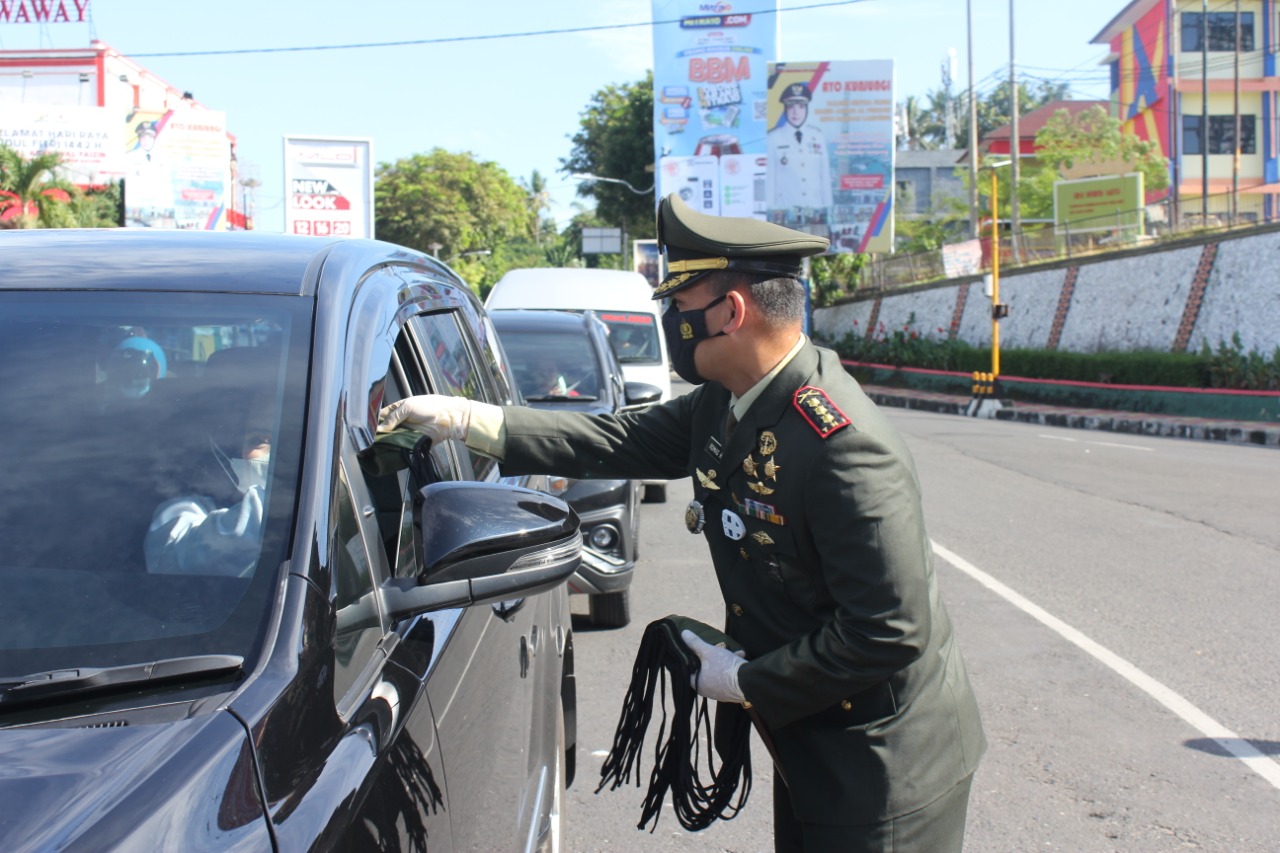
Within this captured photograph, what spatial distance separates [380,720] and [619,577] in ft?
15.7

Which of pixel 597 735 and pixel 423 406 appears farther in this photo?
pixel 597 735

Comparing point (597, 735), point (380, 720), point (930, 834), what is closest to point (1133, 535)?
point (597, 735)

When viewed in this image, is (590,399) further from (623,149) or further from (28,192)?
(623,149)

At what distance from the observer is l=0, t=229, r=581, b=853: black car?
143cm

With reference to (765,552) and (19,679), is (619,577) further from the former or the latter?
(19,679)

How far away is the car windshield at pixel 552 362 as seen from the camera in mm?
8586

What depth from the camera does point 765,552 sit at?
227cm

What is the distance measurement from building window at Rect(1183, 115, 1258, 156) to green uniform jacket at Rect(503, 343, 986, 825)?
5521 cm

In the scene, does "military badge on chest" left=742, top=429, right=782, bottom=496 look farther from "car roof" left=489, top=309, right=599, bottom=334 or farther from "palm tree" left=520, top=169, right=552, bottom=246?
"palm tree" left=520, top=169, right=552, bottom=246

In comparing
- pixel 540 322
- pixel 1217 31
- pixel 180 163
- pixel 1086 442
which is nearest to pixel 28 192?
pixel 180 163

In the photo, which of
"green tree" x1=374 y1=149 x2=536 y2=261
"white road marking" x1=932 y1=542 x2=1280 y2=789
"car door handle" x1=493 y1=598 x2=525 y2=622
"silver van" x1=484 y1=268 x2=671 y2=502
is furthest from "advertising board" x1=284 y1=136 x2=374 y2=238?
"green tree" x1=374 y1=149 x2=536 y2=261

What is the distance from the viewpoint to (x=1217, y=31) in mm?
50906

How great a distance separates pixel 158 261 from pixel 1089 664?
5.17 metres

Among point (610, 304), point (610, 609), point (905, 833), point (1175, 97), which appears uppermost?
point (1175, 97)
